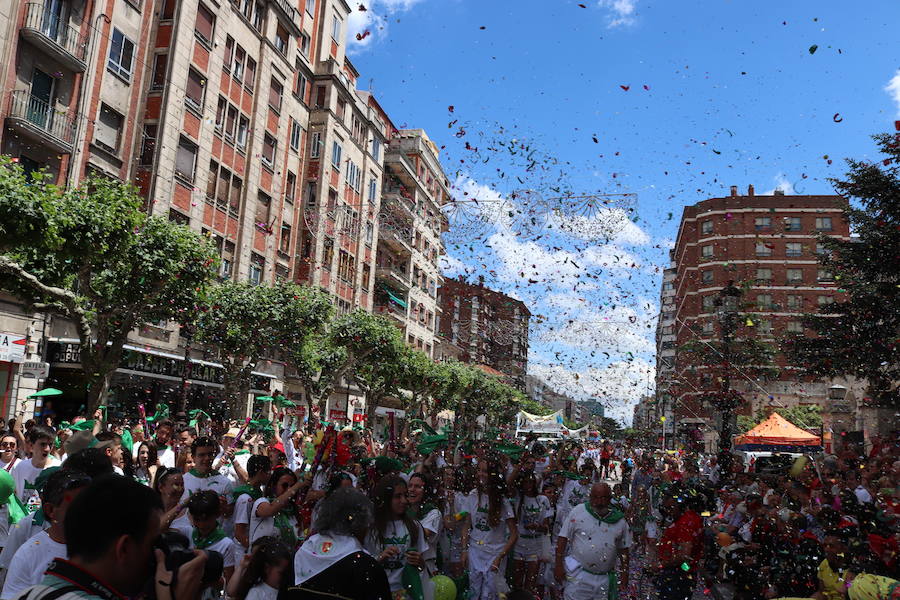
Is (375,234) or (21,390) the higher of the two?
(375,234)

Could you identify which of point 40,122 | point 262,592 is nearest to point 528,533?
point 262,592

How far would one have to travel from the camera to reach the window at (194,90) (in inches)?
1141

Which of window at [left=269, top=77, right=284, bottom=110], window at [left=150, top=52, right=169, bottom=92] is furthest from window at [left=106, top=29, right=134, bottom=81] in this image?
window at [left=269, top=77, right=284, bottom=110]

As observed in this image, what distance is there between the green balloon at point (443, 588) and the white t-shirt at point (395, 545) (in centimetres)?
27

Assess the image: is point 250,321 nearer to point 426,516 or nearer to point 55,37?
point 55,37

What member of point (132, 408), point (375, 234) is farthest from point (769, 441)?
point (375, 234)

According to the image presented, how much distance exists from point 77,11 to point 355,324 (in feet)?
52.9

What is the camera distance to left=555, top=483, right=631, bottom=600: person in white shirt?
6711 millimetres

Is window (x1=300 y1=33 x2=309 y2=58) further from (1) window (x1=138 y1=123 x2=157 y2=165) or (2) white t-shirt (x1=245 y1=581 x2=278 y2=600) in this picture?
(2) white t-shirt (x1=245 y1=581 x2=278 y2=600)

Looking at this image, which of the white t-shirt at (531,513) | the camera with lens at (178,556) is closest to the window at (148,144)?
the white t-shirt at (531,513)

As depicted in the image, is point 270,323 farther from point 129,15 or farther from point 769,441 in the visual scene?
point 769,441

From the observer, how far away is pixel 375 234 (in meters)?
47.8

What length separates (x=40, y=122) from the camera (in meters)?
22.5

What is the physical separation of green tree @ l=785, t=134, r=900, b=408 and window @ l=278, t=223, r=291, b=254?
78.2 ft
